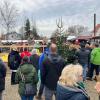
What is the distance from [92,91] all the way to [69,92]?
8480 millimetres

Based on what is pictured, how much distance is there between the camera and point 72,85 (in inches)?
198

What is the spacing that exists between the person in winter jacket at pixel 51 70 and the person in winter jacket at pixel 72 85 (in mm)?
3317

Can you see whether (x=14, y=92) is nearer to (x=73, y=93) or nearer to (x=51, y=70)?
(x=51, y=70)

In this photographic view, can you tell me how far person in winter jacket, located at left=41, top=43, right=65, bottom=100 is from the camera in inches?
336

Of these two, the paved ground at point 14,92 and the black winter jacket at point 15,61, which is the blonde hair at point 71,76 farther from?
the black winter jacket at point 15,61

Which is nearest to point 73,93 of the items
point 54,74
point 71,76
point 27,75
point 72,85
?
point 72,85

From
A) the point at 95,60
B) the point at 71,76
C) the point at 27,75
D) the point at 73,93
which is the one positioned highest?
the point at 71,76

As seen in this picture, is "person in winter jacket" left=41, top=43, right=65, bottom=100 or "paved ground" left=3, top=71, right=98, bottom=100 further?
"paved ground" left=3, top=71, right=98, bottom=100

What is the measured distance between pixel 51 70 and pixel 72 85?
11.6 ft

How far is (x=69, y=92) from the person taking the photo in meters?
5.04

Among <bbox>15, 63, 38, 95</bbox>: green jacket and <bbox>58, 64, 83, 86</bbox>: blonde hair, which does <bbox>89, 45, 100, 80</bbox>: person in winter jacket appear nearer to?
<bbox>15, 63, 38, 95</bbox>: green jacket

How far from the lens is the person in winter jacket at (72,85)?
16.5 ft

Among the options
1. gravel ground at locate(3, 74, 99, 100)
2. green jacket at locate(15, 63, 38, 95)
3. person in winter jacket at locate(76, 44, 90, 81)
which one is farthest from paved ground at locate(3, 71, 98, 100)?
green jacket at locate(15, 63, 38, 95)

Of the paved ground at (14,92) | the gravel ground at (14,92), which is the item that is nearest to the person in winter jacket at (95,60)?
the gravel ground at (14,92)
